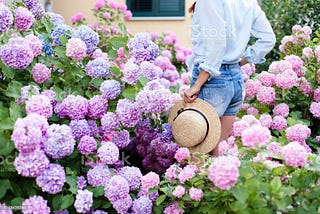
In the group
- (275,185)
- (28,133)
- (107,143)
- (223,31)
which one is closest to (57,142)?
(28,133)

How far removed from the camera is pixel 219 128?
276 centimetres

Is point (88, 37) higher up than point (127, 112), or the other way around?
point (88, 37)

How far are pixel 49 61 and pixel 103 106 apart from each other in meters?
0.40

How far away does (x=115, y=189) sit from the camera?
221 cm

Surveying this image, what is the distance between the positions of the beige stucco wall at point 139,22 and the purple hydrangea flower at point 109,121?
5.35 meters

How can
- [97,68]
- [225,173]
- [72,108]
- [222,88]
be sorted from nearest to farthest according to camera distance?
[225,173] < [72,108] < [97,68] < [222,88]

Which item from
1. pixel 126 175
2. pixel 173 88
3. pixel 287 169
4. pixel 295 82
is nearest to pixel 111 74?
pixel 126 175

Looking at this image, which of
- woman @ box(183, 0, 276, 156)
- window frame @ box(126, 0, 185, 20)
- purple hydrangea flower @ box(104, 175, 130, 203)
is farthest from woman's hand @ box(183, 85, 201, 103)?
window frame @ box(126, 0, 185, 20)

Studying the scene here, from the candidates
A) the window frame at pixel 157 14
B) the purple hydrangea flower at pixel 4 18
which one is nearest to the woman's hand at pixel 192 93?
the purple hydrangea flower at pixel 4 18

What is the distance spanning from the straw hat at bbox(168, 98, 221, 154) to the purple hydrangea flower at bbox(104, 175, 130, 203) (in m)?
0.58

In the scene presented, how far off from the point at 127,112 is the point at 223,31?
2.13 ft

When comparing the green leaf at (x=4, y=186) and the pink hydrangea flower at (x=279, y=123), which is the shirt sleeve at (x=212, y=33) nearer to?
the pink hydrangea flower at (x=279, y=123)

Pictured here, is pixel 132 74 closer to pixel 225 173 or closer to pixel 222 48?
pixel 222 48

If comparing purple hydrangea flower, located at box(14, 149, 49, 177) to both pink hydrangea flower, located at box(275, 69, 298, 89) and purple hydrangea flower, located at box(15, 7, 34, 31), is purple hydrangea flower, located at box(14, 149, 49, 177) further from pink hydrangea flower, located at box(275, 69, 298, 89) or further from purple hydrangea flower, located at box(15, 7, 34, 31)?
pink hydrangea flower, located at box(275, 69, 298, 89)
